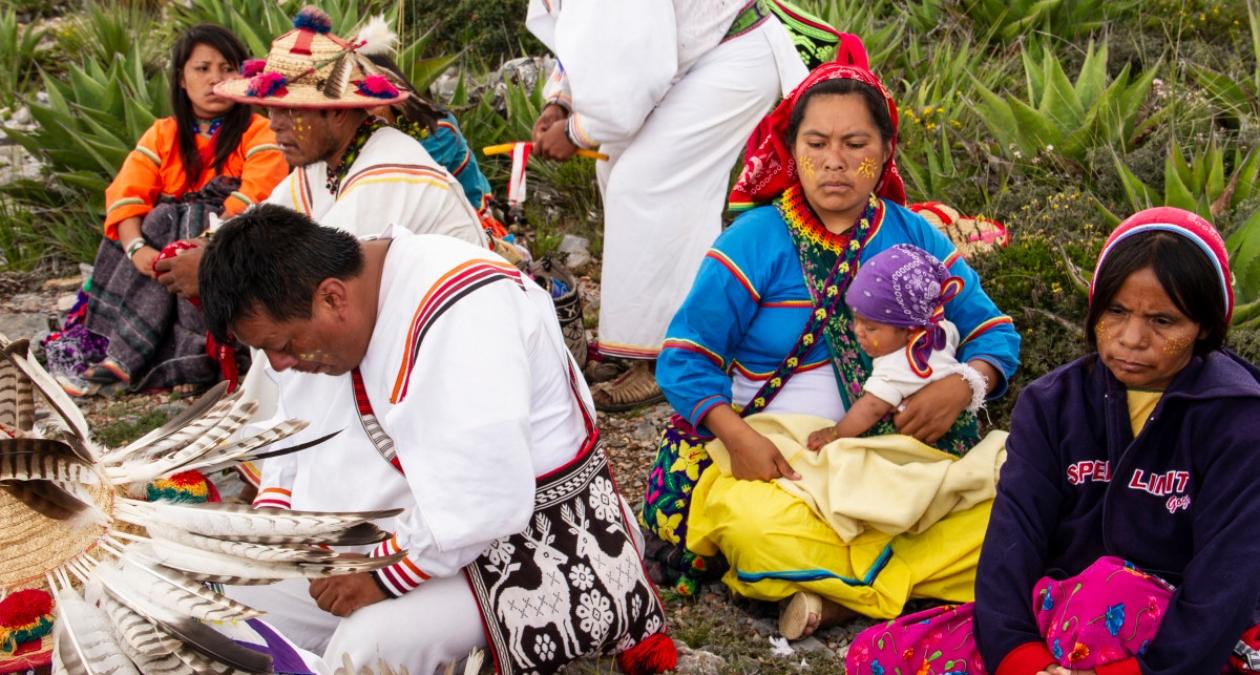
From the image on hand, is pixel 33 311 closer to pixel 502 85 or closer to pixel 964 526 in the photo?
pixel 502 85

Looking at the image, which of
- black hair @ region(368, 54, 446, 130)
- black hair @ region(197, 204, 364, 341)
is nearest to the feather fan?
black hair @ region(197, 204, 364, 341)

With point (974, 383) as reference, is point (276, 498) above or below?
below

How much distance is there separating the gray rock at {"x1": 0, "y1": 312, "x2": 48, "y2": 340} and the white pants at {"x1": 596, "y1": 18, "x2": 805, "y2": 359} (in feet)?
9.72

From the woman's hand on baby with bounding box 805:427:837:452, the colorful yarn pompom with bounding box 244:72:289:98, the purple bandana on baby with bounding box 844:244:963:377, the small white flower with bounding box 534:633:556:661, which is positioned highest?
the colorful yarn pompom with bounding box 244:72:289:98

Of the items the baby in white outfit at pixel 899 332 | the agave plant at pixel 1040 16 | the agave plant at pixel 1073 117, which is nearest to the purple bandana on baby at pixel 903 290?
the baby in white outfit at pixel 899 332

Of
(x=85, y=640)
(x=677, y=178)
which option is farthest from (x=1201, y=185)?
(x=85, y=640)

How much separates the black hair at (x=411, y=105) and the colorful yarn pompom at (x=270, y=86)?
0.40 m

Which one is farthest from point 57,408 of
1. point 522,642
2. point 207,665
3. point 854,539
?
point 854,539

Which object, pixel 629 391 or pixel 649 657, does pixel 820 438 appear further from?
pixel 629 391

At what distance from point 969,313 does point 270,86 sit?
2.24 metres

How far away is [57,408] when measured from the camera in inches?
83.0

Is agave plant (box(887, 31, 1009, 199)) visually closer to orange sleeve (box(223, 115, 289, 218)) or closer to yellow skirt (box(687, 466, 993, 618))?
yellow skirt (box(687, 466, 993, 618))

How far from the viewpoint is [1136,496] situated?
2533 mm

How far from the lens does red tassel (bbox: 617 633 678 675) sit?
302 centimetres
